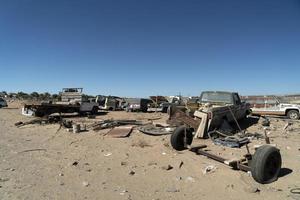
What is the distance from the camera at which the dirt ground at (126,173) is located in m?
5.59

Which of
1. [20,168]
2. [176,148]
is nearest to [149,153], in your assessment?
[176,148]

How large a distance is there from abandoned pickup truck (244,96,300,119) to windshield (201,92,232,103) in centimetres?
797

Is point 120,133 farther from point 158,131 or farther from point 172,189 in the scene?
point 172,189

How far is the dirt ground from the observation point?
5594mm

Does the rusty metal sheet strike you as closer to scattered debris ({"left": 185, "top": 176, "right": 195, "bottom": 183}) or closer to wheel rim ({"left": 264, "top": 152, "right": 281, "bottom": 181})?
scattered debris ({"left": 185, "top": 176, "right": 195, "bottom": 183})

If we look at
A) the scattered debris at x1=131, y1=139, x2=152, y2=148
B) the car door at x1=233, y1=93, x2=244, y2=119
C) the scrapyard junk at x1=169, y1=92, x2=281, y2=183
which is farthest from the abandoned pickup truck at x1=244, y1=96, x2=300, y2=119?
the scattered debris at x1=131, y1=139, x2=152, y2=148

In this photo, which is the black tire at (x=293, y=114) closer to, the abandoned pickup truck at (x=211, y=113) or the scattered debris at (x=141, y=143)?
the abandoned pickup truck at (x=211, y=113)

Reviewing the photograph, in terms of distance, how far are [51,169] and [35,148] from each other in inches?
122

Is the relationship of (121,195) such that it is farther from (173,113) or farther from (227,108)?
(227,108)

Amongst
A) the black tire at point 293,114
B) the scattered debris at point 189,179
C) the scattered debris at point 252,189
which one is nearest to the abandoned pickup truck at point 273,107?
the black tire at point 293,114

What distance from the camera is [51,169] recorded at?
7.18 meters

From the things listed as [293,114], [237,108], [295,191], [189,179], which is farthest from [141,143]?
[293,114]

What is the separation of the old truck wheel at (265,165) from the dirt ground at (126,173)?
0.16m

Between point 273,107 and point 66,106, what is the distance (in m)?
15.1
